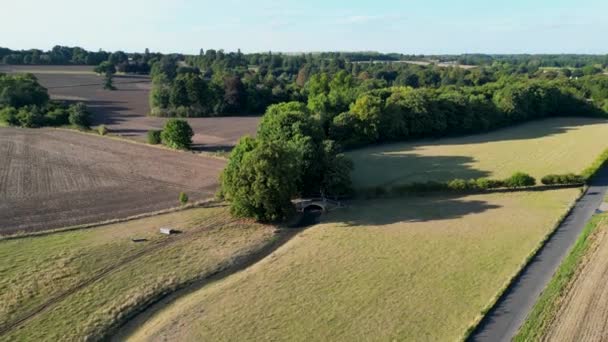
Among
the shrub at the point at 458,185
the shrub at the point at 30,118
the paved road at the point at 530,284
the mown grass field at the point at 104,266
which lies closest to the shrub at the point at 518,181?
the shrub at the point at 458,185

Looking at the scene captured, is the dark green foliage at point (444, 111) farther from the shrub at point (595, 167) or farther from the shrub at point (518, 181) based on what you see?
the shrub at point (518, 181)

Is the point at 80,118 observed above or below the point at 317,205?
above

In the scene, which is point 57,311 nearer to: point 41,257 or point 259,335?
point 41,257

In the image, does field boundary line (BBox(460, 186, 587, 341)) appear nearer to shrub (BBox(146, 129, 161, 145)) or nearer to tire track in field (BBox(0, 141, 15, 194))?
tire track in field (BBox(0, 141, 15, 194))

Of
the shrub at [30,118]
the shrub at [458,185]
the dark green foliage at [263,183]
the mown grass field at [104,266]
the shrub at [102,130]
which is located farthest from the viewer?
the shrub at [30,118]

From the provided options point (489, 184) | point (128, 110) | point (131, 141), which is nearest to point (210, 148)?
point (131, 141)

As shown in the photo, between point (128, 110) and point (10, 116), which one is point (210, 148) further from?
point (128, 110)

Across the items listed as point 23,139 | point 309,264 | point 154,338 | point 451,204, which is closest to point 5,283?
point 154,338
